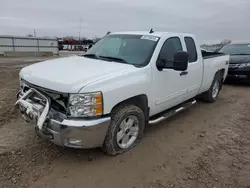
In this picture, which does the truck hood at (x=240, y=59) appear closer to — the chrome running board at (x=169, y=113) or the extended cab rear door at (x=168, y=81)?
the chrome running board at (x=169, y=113)

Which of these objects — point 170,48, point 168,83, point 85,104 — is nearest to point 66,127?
point 85,104

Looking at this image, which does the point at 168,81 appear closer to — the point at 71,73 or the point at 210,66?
the point at 71,73

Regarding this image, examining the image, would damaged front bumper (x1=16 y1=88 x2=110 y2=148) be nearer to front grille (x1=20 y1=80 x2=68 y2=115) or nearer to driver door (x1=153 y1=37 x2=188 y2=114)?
front grille (x1=20 y1=80 x2=68 y2=115)

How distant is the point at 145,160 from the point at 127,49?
6.25 ft

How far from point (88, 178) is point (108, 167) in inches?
13.5

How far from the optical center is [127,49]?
4.10 meters

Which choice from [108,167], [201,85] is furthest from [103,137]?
[201,85]

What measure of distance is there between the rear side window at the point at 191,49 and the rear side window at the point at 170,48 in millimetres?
354

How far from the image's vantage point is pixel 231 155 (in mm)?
3590

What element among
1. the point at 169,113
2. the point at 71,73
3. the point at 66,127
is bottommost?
the point at 169,113

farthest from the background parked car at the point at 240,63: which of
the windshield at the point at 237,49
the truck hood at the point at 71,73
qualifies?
the truck hood at the point at 71,73

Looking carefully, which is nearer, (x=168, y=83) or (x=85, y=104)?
(x=85, y=104)

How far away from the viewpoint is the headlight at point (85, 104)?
2.81 m

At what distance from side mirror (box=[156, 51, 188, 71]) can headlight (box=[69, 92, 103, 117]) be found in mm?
1399
